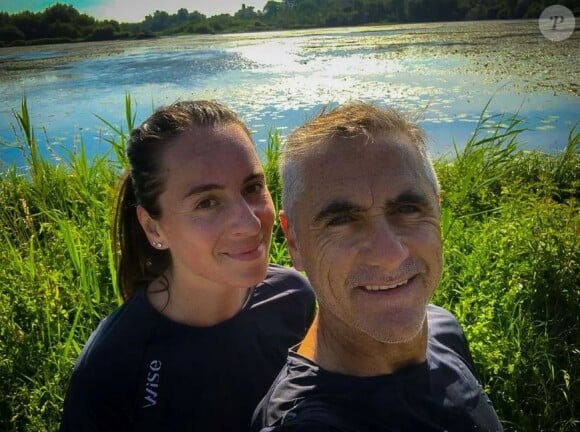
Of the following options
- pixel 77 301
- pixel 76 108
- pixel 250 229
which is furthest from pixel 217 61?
pixel 250 229

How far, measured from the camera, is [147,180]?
Result: 1853 millimetres

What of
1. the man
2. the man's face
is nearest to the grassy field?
the man

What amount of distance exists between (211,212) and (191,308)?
1.09 feet

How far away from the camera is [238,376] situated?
1.77 meters

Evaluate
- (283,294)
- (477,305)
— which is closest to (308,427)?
(283,294)

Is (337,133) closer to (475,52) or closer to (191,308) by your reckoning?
(191,308)

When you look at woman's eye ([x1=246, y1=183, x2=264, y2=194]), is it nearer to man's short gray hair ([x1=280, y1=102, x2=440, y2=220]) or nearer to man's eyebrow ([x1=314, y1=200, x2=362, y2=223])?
man's short gray hair ([x1=280, y1=102, x2=440, y2=220])

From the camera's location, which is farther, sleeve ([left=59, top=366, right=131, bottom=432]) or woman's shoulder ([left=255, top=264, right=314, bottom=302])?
woman's shoulder ([left=255, top=264, right=314, bottom=302])

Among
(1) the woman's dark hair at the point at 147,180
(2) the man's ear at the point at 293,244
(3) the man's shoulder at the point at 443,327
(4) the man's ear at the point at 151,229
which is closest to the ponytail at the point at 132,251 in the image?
(1) the woman's dark hair at the point at 147,180

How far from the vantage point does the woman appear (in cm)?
169

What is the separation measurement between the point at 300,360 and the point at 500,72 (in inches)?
347

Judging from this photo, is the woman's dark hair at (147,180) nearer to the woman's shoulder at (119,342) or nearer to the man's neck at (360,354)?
the woman's shoulder at (119,342)

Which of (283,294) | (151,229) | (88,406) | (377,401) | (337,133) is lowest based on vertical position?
(88,406)

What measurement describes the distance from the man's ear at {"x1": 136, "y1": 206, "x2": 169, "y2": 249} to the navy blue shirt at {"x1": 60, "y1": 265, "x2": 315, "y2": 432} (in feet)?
0.63
